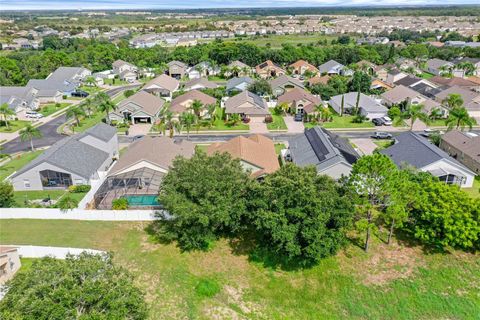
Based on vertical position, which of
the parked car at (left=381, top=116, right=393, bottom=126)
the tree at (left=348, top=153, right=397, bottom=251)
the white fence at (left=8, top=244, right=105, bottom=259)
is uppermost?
the tree at (left=348, top=153, right=397, bottom=251)

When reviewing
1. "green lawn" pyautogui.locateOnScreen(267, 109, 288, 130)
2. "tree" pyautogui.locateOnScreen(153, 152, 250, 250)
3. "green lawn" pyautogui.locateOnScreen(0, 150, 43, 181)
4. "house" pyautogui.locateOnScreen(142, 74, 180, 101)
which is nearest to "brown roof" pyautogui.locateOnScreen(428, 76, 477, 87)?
"green lawn" pyautogui.locateOnScreen(267, 109, 288, 130)

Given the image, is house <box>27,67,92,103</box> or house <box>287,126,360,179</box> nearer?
house <box>287,126,360,179</box>

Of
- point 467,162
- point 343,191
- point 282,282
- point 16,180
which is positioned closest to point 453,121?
point 467,162

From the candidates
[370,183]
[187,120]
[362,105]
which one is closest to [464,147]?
[362,105]

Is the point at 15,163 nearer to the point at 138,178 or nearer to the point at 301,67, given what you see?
the point at 138,178

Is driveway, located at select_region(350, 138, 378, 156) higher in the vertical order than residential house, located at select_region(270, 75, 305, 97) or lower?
lower

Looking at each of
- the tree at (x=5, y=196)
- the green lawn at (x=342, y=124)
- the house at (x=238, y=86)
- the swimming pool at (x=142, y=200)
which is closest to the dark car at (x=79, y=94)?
the house at (x=238, y=86)

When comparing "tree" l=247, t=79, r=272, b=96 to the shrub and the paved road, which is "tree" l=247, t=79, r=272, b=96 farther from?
the shrub

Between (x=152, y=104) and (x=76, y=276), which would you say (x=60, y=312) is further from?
(x=152, y=104)
